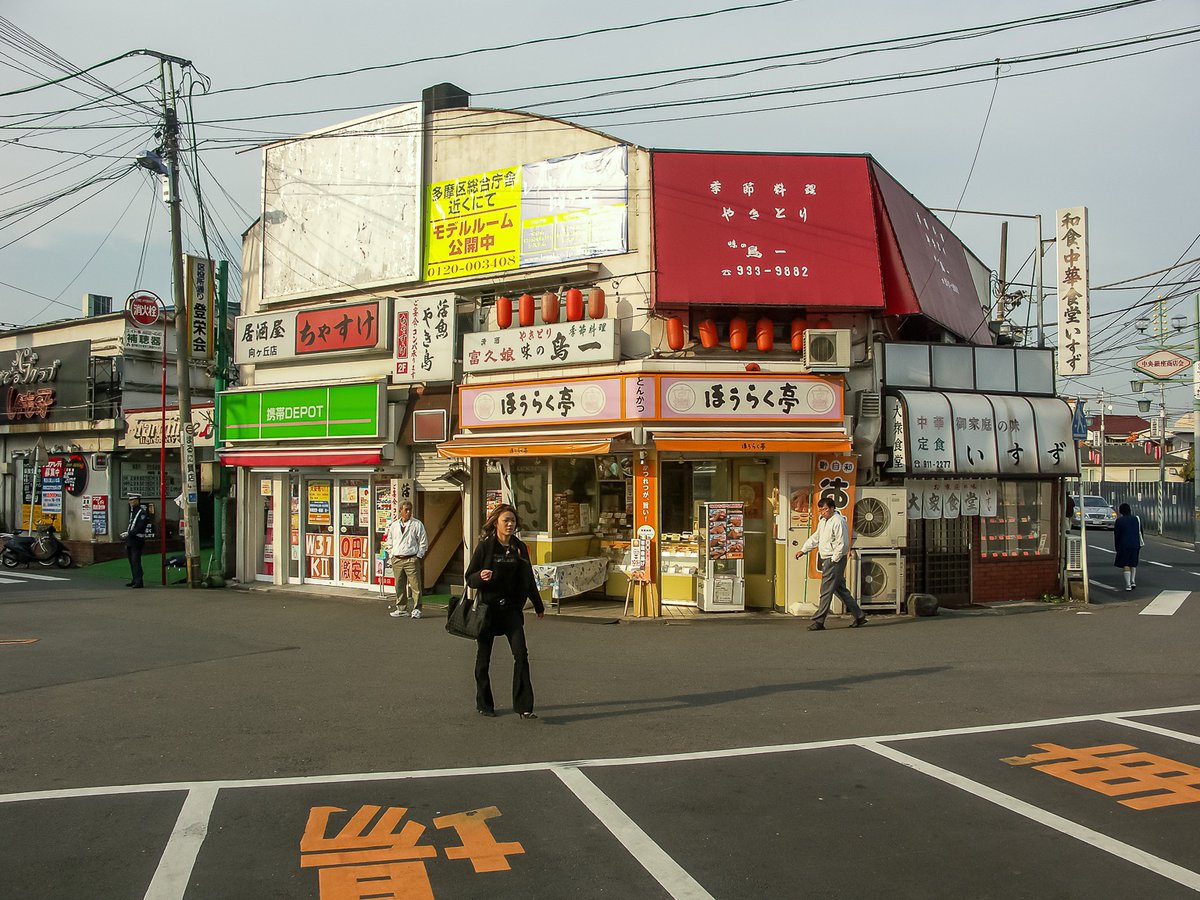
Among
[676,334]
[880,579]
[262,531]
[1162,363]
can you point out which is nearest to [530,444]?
[676,334]

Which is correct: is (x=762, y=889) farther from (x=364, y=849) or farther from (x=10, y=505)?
(x=10, y=505)

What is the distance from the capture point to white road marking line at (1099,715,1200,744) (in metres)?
7.39

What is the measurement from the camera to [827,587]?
13688mm

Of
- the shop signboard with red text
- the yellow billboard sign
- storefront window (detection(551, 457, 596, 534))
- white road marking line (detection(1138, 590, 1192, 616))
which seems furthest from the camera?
the shop signboard with red text

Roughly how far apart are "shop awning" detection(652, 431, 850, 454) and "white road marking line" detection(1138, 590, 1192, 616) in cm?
598

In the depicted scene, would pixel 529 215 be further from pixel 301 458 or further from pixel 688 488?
pixel 301 458

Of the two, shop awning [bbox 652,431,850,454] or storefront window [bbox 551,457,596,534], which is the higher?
shop awning [bbox 652,431,850,454]

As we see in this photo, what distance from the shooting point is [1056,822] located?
5.42 metres

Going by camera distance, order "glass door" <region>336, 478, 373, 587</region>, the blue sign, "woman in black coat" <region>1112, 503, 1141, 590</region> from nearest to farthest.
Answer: the blue sign → "glass door" <region>336, 478, 373, 587</region> → "woman in black coat" <region>1112, 503, 1141, 590</region>

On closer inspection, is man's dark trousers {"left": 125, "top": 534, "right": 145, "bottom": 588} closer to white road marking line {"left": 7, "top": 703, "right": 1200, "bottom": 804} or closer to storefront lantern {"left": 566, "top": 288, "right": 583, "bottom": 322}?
storefront lantern {"left": 566, "top": 288, "right": 583, "bottom": 322}

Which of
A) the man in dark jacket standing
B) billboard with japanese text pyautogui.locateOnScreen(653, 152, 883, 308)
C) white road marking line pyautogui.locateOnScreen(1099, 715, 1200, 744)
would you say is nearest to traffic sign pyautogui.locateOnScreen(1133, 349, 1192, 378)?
billboard with japanese text pyautogui.locateOnScreen(653, 152, 883, 308)

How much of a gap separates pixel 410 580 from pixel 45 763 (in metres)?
8.63

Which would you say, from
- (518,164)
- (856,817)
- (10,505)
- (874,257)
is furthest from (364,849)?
(10,505)

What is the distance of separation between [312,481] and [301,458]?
0.91 metres
